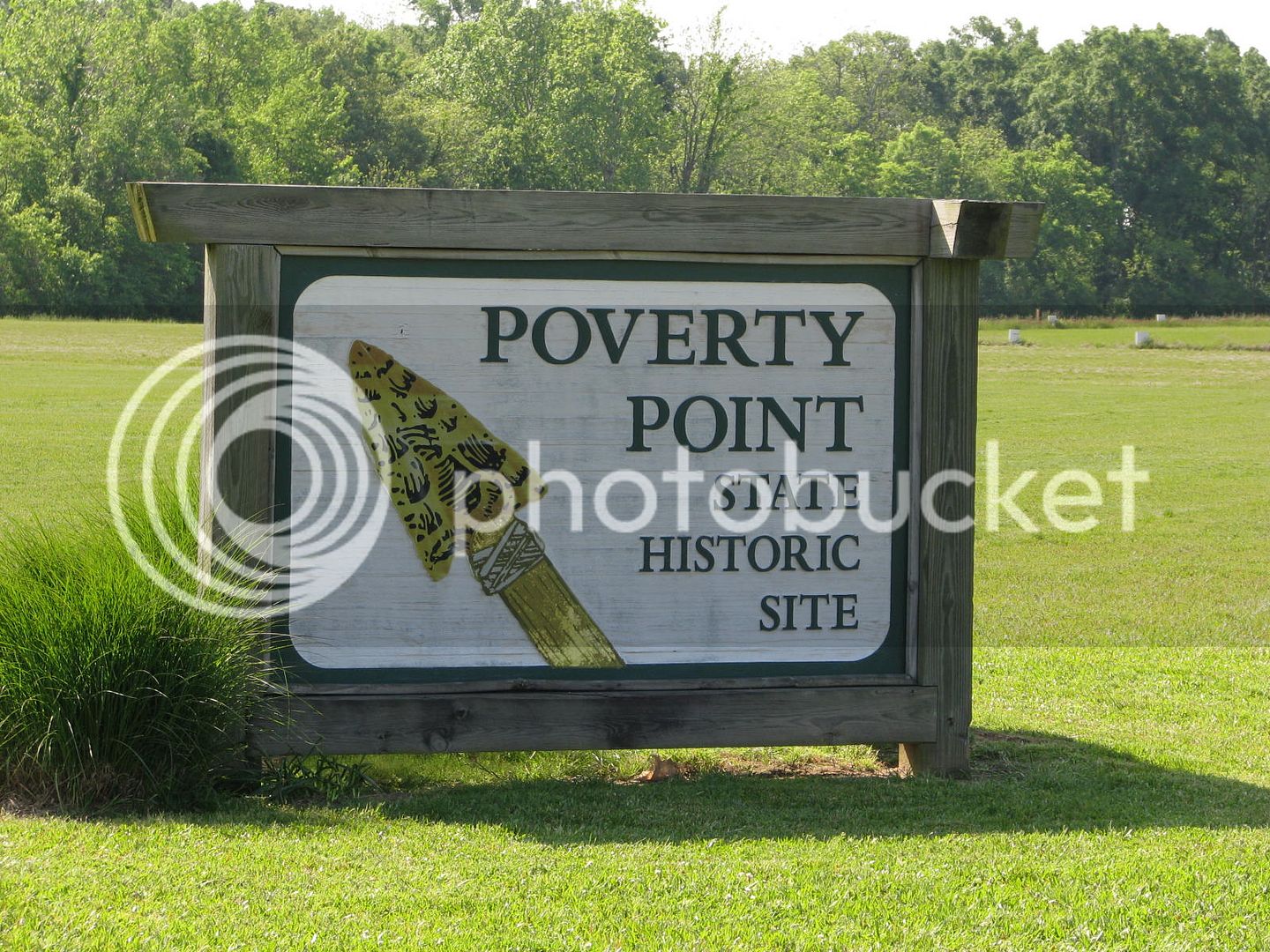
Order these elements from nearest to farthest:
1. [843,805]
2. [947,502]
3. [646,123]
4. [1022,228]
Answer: [843,805] → [1022,228] → [947,502] → [646,123]

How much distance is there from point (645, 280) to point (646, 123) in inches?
2895

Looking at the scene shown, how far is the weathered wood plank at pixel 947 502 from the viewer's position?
530cm

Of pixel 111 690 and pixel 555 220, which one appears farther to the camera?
pixel 555 220

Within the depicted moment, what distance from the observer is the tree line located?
210ft

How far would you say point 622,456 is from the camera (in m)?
5.24

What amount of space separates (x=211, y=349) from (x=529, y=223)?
115 cm

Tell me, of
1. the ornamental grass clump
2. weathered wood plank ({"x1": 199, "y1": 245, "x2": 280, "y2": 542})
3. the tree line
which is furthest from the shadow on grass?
the tree line

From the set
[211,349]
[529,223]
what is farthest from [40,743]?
[529,223]

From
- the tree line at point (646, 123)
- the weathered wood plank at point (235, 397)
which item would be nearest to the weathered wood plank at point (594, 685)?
the weathered wood plank at point (235, 397)

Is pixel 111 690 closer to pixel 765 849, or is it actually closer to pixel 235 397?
pixel 235 397

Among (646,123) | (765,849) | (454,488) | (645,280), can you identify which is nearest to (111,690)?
(454,488)

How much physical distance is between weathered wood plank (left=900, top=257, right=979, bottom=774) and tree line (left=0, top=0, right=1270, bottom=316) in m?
57.5

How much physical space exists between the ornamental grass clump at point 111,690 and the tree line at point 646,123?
57.5 m

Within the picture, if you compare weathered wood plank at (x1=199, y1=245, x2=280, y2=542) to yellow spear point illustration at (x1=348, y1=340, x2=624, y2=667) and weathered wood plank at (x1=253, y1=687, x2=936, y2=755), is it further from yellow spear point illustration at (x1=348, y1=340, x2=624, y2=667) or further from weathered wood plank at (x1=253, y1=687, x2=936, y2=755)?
weathered wood plank at (x1=253, y1=687, x2=936, y2=755)
